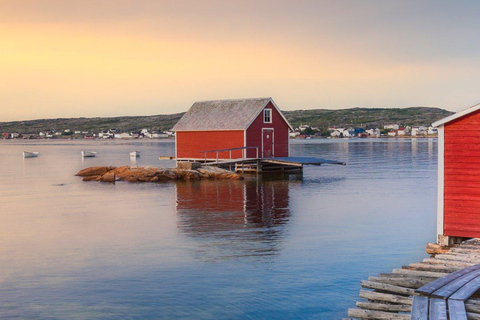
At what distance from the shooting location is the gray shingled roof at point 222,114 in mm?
43719

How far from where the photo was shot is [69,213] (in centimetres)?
2552

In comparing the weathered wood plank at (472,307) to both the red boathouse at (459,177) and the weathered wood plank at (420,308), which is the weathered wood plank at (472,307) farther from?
the red boathouse at (459,177)

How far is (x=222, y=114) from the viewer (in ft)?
150

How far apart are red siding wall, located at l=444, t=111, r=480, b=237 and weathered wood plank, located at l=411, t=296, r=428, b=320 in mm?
6393

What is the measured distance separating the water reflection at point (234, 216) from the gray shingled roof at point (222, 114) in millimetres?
7525

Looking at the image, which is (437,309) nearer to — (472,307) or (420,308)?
(420,308)

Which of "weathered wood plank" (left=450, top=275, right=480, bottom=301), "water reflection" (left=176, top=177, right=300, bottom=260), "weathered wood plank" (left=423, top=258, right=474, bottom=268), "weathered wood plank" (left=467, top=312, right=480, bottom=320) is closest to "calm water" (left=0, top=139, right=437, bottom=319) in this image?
"water reflection" (left=176, top=177, right=300, bottom=260)

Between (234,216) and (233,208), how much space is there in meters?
2.35

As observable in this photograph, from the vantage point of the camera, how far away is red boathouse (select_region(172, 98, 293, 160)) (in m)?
43.5

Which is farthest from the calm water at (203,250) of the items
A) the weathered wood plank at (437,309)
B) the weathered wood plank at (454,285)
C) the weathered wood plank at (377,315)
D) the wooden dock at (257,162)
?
the wooden dock at (257,162)

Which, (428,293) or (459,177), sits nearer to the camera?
(428,293)

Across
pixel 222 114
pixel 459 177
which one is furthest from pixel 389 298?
pixel 222 114

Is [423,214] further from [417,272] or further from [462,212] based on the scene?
[417,272]

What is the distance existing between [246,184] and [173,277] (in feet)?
74.5
